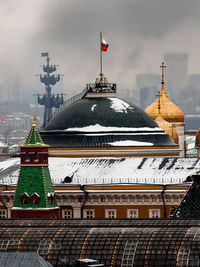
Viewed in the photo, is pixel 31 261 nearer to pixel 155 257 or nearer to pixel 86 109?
pixel 155 257

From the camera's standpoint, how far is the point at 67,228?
70625mm

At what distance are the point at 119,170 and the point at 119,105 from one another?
769 centimetres

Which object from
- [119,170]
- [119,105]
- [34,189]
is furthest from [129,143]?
[34,189]

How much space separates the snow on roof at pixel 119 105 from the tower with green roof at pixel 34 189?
50.2 feet

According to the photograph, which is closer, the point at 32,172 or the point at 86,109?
the point at 32,172

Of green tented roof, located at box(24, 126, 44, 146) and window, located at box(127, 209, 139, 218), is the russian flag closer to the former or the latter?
window, located at box(127, 209, 139, 218)

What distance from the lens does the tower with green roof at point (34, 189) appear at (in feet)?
312

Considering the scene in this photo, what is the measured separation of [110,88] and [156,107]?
28.7m

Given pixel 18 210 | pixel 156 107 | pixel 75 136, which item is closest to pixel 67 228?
pixel 18 210

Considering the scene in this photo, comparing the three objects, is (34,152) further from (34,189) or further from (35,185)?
(34,189)

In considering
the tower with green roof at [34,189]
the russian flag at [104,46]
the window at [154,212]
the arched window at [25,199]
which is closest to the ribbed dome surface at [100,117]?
the russian flag at [104,46]

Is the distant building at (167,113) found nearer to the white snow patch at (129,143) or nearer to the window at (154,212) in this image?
the white snow patch at (129,143)

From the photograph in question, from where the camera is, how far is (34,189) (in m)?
95.4

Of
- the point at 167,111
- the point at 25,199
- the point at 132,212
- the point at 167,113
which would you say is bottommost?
the point at 132,212
